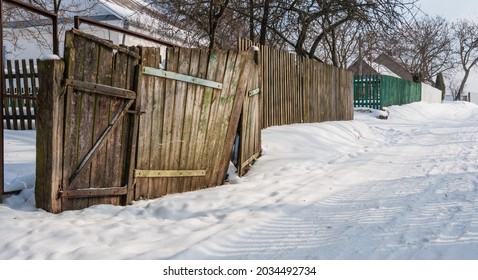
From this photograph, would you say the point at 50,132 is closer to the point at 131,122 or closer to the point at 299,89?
the point at 131,122

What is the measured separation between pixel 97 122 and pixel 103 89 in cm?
34

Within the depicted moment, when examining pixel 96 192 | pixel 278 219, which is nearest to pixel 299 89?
pixel 278 219

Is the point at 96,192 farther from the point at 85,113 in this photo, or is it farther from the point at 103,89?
the point at 103,89

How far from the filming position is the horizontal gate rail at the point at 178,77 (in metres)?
4.73

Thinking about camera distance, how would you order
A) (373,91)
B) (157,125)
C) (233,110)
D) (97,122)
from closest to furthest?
1. (97,122)
2. (157,125)
3. (233,110)
4. (373,91)

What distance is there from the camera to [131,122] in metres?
4.66

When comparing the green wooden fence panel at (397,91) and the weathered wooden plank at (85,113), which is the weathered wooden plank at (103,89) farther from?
the green wooden fence panel at (397,91)

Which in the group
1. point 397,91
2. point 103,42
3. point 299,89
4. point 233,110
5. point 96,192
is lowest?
point 96,192

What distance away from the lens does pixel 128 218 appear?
4.17 metres

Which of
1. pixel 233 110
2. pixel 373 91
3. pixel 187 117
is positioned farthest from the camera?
pixel 373 91

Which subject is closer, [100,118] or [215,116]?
[100,118]

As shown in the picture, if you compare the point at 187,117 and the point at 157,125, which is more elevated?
the point at 187,117

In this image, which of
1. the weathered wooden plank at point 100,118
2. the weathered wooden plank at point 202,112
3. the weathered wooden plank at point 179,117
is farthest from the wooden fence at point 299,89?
the weathered wooden plank at point 100,118

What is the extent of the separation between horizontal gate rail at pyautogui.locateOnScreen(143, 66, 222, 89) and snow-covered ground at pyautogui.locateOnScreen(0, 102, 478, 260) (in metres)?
1.34
